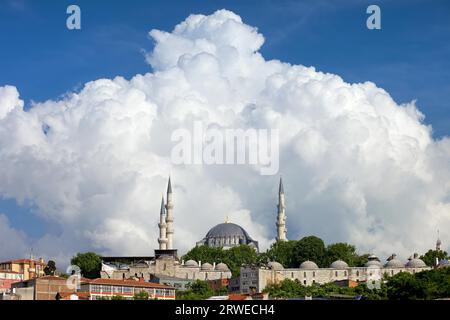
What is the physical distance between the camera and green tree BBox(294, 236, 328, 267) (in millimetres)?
86500

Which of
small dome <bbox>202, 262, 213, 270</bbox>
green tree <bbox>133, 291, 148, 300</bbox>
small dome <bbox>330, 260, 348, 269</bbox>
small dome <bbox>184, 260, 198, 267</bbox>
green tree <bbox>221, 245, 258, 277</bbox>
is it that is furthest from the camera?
green tree <bbox>221, 245, 258, 277</bbox>

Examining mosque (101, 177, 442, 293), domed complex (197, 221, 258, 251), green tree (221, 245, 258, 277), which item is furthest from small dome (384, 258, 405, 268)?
domed complex (197, 221, 258, 251)

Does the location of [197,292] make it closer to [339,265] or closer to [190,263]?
[190,263]

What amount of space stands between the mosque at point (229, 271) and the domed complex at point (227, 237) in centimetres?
1570

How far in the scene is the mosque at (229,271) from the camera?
7512cm

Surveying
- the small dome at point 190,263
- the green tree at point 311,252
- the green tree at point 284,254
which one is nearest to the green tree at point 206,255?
the green tree at point 284,254

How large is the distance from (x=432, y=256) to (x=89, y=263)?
33.1 meters

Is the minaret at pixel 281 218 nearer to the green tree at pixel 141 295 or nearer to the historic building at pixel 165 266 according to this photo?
the historic building at pixel 165 266

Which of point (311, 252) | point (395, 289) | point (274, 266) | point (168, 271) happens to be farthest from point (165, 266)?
point (395, 289)

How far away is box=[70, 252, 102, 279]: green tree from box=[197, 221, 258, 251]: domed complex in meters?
22.0

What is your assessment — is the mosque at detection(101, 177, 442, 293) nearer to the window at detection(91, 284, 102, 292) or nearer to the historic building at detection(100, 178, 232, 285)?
the historic building at detection(100, 178, 232, 285)

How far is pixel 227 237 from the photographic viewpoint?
105 m
